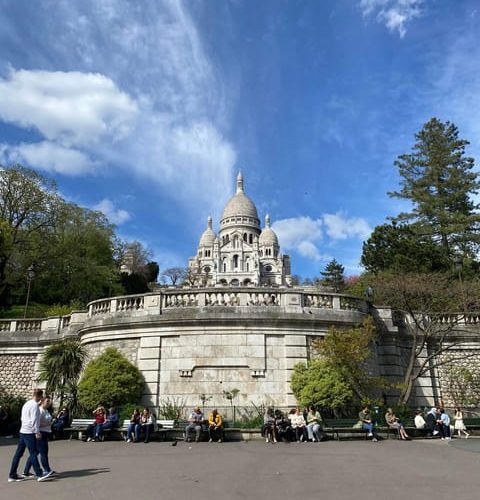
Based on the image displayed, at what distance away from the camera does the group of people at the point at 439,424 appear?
1509 centimetres

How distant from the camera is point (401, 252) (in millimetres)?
35812

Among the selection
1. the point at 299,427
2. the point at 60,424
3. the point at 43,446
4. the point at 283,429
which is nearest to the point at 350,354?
the point at 299,427

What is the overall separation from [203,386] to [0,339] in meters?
11.4

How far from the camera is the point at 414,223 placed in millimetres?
39656

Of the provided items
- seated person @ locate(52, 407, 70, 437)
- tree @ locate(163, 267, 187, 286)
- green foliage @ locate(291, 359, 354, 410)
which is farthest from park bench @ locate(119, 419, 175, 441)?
tree @ locate(163, 267, 187, 286)

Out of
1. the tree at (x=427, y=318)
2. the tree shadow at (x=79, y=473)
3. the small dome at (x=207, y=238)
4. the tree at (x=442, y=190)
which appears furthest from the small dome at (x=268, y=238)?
the tree shadow at (x=79, y=473)

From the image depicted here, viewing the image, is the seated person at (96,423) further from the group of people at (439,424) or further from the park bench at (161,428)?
the group of people at (439,424)

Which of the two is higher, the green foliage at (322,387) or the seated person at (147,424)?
the green foliage at (322,387)

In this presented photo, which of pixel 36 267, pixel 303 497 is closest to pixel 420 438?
pixel 303 497

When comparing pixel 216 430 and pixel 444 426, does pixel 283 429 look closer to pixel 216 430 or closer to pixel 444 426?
pixel 216 430

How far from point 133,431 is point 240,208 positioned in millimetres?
117506

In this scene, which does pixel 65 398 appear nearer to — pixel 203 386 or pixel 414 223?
pixel 203 386

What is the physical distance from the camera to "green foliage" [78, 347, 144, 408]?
15551mm

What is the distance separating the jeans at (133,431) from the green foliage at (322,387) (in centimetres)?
545
